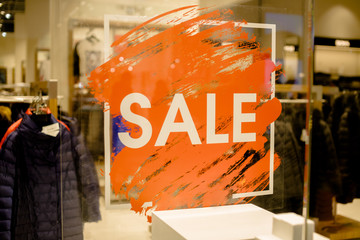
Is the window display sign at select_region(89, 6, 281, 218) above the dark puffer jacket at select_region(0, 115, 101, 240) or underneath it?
above

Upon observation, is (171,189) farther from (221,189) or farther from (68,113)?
(68,113)

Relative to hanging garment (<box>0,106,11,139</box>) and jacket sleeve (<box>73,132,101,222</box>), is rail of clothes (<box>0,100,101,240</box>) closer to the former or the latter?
hanging garment (<box>0,106,11,139</box>)

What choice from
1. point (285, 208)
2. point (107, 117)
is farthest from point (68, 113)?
Answer: point (285, 208)

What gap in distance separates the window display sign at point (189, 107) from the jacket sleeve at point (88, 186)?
9 cm

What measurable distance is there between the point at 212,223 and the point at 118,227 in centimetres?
42

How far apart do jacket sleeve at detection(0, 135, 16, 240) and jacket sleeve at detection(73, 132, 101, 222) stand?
0.68 metres

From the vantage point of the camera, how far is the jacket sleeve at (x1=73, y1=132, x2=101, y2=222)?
5.34 feet

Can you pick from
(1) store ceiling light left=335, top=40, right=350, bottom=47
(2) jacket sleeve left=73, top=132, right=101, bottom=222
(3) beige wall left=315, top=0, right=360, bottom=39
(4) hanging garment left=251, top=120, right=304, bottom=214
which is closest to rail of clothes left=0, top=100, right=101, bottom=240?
(2) jacket sleeve left=73, top=132, right=101, bottom=222

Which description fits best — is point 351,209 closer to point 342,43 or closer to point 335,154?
point 335,154

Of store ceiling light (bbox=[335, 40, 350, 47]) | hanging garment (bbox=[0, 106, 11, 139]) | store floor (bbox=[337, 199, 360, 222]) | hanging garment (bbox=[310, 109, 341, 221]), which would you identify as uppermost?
store ceiling light (bbox=[335, 40, 350, 47])

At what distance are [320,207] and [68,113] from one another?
7.71 ft

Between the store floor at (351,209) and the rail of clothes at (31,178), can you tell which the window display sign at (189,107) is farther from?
the store floor at (351,209)

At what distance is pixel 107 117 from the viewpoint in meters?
1.60

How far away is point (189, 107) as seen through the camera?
1.65 m
